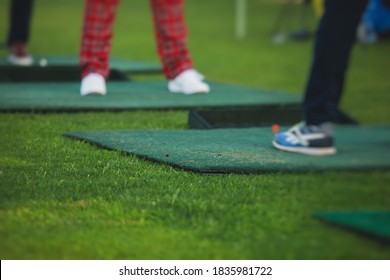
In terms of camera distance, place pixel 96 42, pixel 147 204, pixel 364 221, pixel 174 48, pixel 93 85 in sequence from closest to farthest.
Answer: pixel 364 221, pixel 147 204, pixel 93 85, pixel 96 42, pixel 174 48

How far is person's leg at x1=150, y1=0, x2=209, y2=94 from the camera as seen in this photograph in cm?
568

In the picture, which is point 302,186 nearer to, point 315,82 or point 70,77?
point 315,82

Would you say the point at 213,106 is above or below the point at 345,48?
below

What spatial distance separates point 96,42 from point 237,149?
214 cm

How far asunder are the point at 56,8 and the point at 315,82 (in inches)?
534

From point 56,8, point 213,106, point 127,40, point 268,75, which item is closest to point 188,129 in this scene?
point 213,106

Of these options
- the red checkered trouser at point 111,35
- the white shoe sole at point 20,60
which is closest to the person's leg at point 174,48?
the red checkered trouser at point 111,35

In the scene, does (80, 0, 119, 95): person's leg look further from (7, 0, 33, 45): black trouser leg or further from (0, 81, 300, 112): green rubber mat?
(7, 0, 33, 45): black trouser leg

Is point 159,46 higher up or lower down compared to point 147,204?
higher up

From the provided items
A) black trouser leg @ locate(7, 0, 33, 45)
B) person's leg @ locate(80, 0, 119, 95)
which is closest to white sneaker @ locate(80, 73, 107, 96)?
person's leg @ locate(80, 0, 119, 95)

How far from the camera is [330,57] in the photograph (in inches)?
133

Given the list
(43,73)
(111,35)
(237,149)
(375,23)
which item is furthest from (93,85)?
(375,23)

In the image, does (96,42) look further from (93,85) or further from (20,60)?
(20,60)

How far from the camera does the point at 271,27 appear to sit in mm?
13562
